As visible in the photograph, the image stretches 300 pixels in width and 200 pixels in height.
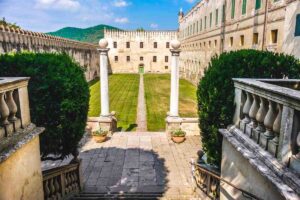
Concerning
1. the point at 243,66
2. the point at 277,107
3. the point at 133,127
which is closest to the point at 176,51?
the point at 133,127

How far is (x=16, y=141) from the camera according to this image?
4.11 metres

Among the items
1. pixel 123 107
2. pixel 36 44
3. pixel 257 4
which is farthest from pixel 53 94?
pixel 36 44

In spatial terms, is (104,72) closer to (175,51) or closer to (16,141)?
(175,51)

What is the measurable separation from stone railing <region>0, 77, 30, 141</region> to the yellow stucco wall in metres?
0.40

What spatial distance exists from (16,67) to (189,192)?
613 cm

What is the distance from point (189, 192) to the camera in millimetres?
7730

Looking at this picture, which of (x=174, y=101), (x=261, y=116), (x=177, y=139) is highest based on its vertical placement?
(x=261, y=116)

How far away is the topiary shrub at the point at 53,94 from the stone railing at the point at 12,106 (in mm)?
960

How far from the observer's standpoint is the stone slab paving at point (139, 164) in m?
8.11

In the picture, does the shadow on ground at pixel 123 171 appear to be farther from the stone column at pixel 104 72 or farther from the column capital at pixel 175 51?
the column capital at pixel 175 51

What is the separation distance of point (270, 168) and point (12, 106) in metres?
4.18

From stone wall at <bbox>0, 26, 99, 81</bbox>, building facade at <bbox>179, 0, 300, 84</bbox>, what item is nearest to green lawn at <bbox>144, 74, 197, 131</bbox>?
building facade at <bbox>179, 0, 300, 84</bbox>

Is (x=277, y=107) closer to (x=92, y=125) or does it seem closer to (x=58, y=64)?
(x=58, y=64)

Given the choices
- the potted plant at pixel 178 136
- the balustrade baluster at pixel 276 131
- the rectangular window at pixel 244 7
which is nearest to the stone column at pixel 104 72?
the potted plant at pixel 178 136
